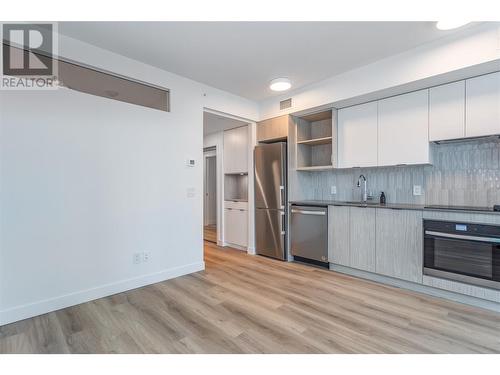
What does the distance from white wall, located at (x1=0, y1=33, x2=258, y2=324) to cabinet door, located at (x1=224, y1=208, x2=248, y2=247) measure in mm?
1198

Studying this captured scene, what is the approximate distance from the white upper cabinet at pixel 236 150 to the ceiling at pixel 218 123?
5.2 inches

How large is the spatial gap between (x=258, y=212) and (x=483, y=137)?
9.59 ft

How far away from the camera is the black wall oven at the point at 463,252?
2275 millimetres

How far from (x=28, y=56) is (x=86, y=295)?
2.31m

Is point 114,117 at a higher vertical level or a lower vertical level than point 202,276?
higher

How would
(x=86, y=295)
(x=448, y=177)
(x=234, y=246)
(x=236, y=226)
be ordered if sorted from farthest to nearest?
(x=234, y=246)
(x=236, y=226)
(x=448, y=177)
(x=86, y=295)

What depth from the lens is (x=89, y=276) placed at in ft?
8.44

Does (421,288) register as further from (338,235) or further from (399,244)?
(338,235)

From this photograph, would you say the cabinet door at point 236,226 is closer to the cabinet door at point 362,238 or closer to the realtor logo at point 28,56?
the cabinet door at point 362,238

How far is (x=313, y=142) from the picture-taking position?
3.97m

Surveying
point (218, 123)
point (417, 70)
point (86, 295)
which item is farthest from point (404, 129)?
point (86, 295)

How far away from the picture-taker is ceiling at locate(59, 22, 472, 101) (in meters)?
2.26
